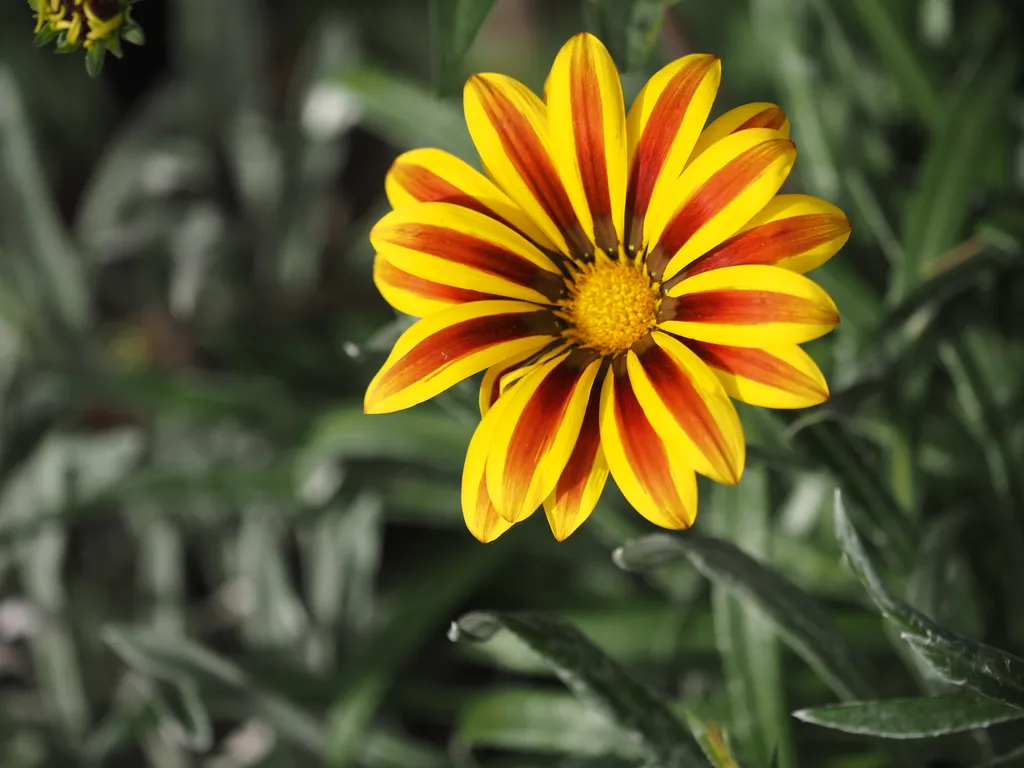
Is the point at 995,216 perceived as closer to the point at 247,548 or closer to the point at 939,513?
the point at 939,513

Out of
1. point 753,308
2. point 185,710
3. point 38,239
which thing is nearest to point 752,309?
point 753,308

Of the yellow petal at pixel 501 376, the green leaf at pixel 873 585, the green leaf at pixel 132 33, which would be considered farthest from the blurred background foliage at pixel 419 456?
the green leaf at pixel 132 33

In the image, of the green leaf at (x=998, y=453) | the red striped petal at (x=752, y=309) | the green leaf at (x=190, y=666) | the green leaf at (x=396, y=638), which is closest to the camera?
the red striped petal at (x=752, y=309)

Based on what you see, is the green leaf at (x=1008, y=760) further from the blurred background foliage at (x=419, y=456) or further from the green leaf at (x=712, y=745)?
the green leaf at (x=712, y=745)

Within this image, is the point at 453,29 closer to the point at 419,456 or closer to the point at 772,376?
the point at 772,376

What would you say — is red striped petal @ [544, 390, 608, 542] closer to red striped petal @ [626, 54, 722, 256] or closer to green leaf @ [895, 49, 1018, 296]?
red striped petal @ [626, 54, 722, 256]

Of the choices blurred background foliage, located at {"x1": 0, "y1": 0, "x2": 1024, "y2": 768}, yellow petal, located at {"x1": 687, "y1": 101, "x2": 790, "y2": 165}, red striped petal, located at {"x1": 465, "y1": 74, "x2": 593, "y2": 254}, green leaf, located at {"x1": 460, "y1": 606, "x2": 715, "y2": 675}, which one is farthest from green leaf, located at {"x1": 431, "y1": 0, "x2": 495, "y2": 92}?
green leaf, located at {"x1": 460, "y1": 606, "x2": 715, "y2": 675}

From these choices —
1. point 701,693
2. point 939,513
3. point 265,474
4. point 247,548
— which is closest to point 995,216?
point 939,513
